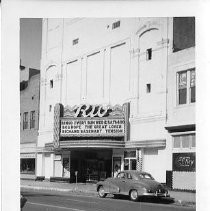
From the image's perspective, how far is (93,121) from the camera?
9312mm

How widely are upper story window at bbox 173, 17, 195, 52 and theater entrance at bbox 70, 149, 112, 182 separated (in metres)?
2.97

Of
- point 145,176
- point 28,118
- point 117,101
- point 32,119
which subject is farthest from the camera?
point 117,101

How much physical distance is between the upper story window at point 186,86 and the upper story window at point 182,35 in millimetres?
607

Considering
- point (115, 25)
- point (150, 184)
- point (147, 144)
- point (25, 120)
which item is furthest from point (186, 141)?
point (25, 120)

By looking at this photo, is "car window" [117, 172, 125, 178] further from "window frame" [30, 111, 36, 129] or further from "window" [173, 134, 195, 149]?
"window frame" [30, 111, 36, 129]

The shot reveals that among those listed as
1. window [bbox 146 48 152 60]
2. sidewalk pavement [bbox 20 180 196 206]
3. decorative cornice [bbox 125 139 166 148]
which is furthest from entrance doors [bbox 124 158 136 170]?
window [bbox 146 48 152 60]

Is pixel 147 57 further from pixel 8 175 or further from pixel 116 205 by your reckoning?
pixel 8 175

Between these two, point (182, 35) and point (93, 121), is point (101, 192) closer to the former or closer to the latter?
point (93, 121)

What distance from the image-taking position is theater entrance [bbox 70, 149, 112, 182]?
9.46 meters

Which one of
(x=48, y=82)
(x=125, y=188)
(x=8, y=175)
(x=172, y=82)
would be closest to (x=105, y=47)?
(x=48, y=82)

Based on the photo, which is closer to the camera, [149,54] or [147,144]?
[149,54]

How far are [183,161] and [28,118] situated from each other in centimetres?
362

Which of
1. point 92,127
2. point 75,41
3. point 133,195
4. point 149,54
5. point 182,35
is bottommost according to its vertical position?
point 133,195

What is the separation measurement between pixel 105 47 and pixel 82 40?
30.3 inches
